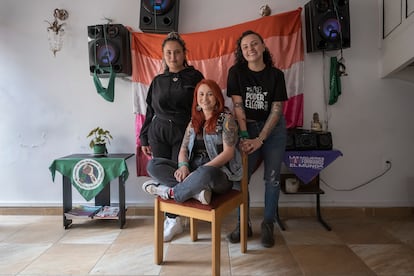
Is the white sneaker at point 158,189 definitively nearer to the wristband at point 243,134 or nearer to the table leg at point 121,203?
the wristband at point 243,134

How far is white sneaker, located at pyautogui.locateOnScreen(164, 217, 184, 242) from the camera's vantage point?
2.21 meters

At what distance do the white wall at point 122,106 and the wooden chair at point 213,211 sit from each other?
842 mm

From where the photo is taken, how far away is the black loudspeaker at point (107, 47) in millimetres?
2482

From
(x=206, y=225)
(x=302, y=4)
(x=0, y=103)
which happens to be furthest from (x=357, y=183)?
(x=0, y=103)

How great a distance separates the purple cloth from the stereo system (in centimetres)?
3

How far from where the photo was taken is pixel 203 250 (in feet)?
6.78

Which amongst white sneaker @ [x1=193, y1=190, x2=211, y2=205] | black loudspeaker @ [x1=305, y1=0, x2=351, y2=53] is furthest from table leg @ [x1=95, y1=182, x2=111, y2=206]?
black loudspeaker @ [x1=305, y1=0, x2=351, y2=53]

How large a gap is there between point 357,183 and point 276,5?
1642 millimetres

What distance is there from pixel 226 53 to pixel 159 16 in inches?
23.6

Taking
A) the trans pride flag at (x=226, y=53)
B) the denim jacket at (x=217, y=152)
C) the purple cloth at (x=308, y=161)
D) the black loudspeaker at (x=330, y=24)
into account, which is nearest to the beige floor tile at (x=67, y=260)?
the trans pride flag at (x=226, y=53)

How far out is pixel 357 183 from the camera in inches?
107

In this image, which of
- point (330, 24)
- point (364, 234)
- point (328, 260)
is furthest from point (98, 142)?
point (364, 234)

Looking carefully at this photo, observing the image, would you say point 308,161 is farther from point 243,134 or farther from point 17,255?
point 17,255

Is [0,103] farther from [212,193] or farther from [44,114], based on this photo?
[212,193]
